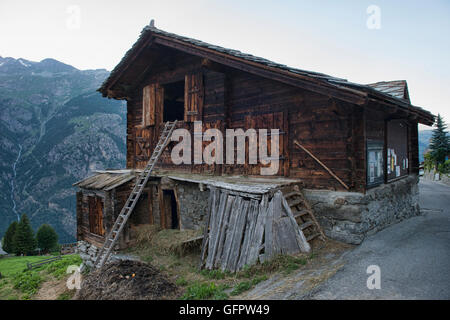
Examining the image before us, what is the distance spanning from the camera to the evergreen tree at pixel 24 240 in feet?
126

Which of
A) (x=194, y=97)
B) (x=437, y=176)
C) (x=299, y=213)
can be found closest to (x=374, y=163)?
(x=299, y=213)

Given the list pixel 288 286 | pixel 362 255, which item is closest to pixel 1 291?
pixel 288 286

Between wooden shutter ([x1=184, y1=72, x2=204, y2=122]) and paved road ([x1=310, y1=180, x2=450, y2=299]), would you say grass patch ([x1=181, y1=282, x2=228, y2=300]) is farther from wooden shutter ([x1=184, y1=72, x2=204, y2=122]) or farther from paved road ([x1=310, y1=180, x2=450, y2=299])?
wooden shutter ([x1=184, y1=72, x2=204, y2=122])

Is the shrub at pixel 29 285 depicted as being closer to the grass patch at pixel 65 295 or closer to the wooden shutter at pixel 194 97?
the grass patch at pixel 65 295

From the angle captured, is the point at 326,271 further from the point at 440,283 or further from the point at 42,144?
the point at 42,144

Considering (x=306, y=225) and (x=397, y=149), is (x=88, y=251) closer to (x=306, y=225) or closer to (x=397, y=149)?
(x=306, y=225)

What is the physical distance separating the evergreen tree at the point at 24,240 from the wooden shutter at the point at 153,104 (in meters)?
39.8

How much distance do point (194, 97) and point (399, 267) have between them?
317 inches

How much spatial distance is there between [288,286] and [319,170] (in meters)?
3.64

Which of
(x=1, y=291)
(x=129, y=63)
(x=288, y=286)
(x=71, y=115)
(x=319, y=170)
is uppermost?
(x=71, y=115)

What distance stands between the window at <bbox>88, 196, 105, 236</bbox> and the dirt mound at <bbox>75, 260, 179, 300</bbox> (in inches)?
194

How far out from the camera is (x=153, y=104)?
11.4m

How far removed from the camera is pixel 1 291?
1396 cm

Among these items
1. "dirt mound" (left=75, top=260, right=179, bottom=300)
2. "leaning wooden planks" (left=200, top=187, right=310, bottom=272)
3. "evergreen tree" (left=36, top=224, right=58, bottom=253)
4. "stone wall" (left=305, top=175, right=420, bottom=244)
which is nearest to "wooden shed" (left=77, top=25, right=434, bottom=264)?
"stone wall" (left=305, top=175, right=420, bottom=244)
